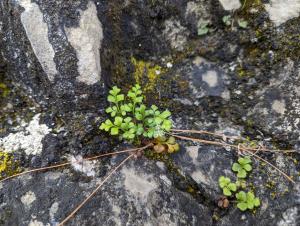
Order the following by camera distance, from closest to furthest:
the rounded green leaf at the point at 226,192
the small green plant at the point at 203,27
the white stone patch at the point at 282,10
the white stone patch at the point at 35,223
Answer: the white stone patch at the point at 35,223, the rounded green leaf at the point at 226,192, the white stone patch at the point at 282,10, the small green plant at the point at 203,27

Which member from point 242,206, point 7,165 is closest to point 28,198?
point 7,165

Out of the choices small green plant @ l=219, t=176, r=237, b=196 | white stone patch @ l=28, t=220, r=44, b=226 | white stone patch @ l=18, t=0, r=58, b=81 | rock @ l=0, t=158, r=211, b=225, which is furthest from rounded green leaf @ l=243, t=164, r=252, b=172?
white stone patch @ l=18, t=0, r=58, b=81

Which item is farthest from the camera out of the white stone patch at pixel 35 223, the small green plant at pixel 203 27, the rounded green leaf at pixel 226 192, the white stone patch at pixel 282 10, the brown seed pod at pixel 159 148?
the small green plant at pixel 203 27

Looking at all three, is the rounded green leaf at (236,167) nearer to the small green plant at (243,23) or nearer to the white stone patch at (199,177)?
the white stone patch at (199,177)

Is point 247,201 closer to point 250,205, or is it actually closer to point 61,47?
point 250,205

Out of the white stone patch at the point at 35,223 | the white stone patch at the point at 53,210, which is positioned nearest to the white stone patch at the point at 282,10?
the white stone patch at the point at 53,210

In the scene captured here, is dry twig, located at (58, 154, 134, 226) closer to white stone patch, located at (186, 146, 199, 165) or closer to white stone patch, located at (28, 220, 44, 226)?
white stone patch, located at (28, 220, 44, 226)
